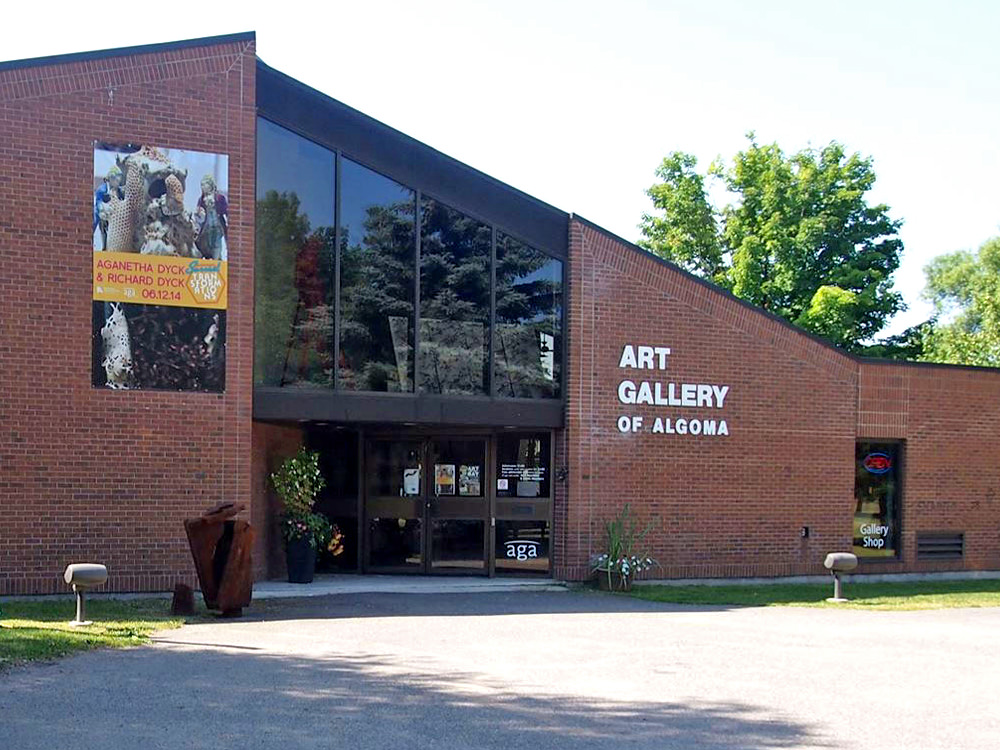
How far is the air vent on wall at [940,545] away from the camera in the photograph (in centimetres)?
2045

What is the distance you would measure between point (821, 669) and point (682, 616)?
12.8 ft

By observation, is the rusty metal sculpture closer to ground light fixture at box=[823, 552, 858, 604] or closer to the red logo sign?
ground light fixture at box=[823, 552, 858, 604]

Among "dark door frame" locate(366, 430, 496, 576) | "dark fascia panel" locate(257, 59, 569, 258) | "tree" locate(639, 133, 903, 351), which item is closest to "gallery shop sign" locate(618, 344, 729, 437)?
"dark fascia panel" locate(257, 59, 569, 258)

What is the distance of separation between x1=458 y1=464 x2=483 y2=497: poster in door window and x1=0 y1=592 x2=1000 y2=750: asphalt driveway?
4.34 meters

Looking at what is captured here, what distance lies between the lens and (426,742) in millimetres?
7723

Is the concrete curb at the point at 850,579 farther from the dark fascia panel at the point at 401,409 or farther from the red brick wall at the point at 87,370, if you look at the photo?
the red brick wall at the point at 87,370

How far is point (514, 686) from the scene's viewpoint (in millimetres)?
9609

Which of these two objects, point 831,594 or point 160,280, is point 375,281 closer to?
point 160,280

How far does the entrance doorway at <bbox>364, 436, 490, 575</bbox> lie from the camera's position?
18.5 metres

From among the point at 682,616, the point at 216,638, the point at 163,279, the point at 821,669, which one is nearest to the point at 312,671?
the point at 216,638

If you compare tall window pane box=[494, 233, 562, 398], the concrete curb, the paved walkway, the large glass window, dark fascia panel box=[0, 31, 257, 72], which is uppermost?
dark fascia panel box=[0, 31, 257, 72]

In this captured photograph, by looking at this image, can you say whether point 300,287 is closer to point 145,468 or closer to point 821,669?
point 145,468

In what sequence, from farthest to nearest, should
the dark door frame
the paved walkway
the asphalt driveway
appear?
the dark door frame → the paved walkway → the asphalt driveway

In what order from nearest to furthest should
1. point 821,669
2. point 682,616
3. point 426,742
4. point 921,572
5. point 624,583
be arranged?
point 426,742, point 821,669, point 682,616, point 624,583, point 921,572
